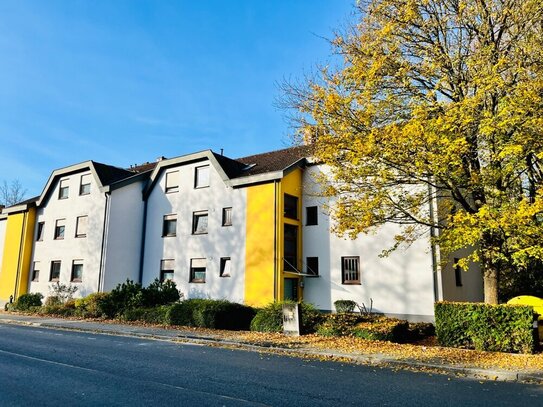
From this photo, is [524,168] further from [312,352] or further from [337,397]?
[337,397]

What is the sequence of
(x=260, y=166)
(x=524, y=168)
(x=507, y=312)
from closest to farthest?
1. (x=507, y=312)
2. (x=524, y=168)
3. (x=260, y=166)

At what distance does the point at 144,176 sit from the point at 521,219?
939 inches

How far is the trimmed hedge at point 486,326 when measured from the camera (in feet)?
36.0

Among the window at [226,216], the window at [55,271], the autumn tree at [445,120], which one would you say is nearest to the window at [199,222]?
the window at [226,216]

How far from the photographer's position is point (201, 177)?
2645 cm

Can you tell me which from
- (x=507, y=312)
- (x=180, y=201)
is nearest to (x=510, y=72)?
(x=507, y=312)

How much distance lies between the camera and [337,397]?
686 cm

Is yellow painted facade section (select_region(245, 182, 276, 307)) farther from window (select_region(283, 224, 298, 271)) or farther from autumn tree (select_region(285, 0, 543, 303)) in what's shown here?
autumn tree (select_region(285, 0, 543, 303))

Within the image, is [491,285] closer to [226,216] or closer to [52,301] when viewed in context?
[226,216]

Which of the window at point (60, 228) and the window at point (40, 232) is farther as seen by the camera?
the window at point (40, 232)

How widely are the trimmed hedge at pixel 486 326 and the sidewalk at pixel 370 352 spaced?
55cm

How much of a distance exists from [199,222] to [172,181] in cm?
372

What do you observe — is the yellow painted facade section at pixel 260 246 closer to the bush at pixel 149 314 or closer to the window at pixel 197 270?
the window at pixel 197 270

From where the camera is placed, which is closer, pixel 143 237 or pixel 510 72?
pixel 510 72
